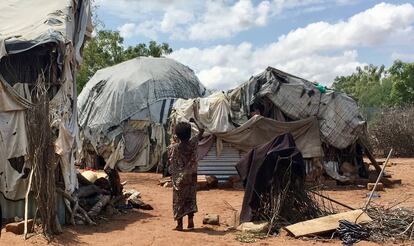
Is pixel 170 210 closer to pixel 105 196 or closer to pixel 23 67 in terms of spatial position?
pixel 105 196

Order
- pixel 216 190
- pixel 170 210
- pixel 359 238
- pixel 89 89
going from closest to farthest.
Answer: pixel 359 238 → pixel 170 210 → pixel 216 190 → pixel 89 89

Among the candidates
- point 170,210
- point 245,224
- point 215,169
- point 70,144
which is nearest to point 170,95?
point 215,169

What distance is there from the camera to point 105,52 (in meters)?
32.2

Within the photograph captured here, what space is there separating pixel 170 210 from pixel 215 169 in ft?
14.4

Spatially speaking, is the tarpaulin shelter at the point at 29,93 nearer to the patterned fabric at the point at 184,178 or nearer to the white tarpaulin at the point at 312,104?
the patterned fabric at the point at 184,178

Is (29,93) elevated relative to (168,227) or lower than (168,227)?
elevated

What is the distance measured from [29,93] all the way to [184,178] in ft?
10.3

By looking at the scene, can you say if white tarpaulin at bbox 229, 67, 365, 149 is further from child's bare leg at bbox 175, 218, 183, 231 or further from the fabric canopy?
child's bare leg at bbox 175, 218, 183, 231

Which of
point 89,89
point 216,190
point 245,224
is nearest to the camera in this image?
point 245,224

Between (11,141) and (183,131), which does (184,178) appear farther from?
(11,141)

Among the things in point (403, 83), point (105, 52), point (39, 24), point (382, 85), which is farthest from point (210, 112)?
point (382, 85)

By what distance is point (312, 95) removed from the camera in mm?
14359

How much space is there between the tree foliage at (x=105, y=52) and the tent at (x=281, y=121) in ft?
57.4

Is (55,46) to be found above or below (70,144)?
above
